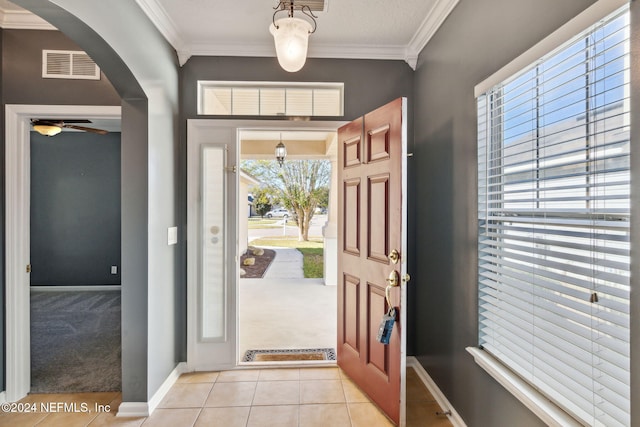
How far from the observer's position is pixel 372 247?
2324 millimetres

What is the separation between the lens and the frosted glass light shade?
173cm

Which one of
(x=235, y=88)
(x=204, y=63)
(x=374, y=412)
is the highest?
(x=204, y=63)

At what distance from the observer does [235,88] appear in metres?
2.77

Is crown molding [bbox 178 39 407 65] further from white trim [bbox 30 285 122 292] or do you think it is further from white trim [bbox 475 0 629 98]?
white trim [bbox 30 285 122 292]

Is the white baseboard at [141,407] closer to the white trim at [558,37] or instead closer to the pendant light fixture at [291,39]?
the pendant light fixture at [291,39]

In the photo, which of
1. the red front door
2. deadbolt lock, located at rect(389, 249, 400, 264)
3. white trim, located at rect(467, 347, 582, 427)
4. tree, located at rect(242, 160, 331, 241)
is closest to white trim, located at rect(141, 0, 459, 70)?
the red front door

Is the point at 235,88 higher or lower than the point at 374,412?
higher

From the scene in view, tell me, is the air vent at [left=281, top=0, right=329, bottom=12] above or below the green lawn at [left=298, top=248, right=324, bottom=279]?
above

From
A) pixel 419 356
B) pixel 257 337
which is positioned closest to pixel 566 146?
pixel 419 356

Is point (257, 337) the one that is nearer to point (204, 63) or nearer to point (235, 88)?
point (235, 88)

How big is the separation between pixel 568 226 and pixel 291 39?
63.4 inches

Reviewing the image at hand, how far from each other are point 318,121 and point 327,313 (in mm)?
2668

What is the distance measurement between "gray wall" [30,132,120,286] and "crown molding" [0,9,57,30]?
3395 mm

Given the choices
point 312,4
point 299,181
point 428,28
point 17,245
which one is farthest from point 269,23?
point 299,181
